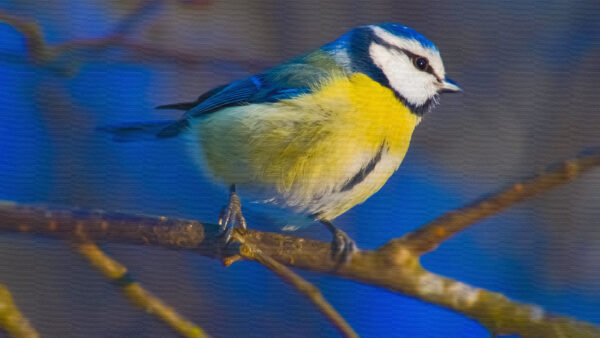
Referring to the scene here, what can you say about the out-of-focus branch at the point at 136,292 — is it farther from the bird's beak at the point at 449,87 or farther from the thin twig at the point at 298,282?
the bird's beak at the point at 449,87

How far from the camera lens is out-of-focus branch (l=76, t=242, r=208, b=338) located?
0.65m

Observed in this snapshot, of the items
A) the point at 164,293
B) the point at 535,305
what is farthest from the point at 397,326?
the point at 164,293

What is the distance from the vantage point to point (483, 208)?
63 centimetres

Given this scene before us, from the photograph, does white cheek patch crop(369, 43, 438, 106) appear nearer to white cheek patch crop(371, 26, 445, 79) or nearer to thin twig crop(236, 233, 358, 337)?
white cheek patch crop(371, 26, 445, 79)

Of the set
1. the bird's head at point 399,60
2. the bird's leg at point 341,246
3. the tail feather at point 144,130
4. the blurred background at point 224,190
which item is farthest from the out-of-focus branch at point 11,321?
the bird's head at point 399,60

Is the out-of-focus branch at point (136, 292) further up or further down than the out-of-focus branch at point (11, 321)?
further up

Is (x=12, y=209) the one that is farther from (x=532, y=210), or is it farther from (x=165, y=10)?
(x=532, y=210)

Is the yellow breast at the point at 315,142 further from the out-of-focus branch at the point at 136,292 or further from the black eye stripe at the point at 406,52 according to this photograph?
the out-of-focus branch at the point at 136,292

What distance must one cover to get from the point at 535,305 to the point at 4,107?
66 centimetres

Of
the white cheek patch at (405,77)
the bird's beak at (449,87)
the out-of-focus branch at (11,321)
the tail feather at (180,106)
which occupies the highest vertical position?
the bird's beak at (449,87)

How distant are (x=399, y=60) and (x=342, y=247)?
23 cm

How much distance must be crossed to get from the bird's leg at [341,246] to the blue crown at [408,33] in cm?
25

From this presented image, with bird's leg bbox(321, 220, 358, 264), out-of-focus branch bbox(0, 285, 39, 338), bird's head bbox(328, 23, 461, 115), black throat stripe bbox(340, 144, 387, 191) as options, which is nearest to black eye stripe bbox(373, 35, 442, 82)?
bird's head bbox(328, 23, 461, 115)

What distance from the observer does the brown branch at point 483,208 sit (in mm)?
618
